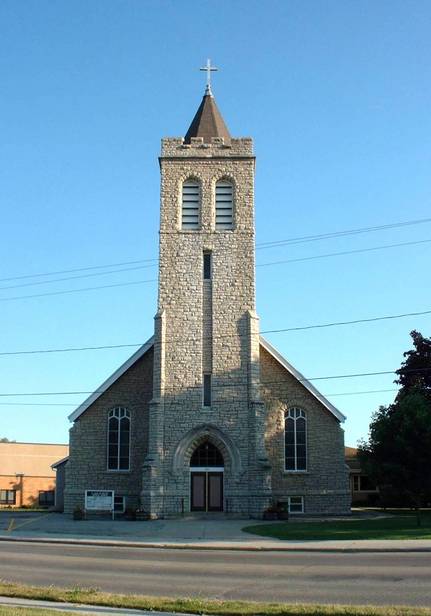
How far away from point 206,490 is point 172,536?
8375 mm

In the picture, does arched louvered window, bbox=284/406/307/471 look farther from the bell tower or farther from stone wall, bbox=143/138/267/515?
stone wall, bbox=143/138/267/515

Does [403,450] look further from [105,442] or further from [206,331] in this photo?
[105,442]

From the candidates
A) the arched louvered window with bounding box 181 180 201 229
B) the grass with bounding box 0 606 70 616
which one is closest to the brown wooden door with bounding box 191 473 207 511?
the arched louvered window with bounding box 181 180 201 229

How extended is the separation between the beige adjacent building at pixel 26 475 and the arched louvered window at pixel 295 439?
2976cm

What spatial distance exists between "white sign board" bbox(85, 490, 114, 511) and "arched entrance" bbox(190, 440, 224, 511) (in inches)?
145

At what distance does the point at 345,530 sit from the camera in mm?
28672

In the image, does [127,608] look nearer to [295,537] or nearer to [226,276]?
[295,537]

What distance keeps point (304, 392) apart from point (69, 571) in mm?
23425

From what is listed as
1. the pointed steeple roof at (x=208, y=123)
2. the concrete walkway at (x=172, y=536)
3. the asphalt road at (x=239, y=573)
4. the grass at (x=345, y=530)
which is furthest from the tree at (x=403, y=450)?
the pointed steeple roof at (x=208, y=123)

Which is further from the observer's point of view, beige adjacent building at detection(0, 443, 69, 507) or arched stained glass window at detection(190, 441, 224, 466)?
beige adjacent building at detection(0, 443, 69, 507)

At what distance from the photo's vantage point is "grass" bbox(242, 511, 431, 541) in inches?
1034

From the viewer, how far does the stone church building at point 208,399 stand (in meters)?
36.4

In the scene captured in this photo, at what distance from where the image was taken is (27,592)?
46.6 ft

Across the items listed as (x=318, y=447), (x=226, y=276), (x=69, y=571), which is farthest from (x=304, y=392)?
(x=69, y=571)
